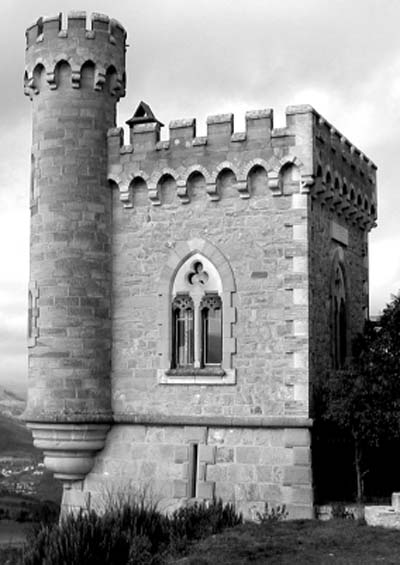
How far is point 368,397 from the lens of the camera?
54.0 feet

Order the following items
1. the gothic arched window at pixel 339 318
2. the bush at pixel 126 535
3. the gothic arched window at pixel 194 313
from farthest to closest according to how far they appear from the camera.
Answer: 1. the gothic arched window at pixel 339 318
2. the gothic arched window at pixel 194 313
3. the bush at pixel 126 535

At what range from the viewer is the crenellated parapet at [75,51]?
1823cm

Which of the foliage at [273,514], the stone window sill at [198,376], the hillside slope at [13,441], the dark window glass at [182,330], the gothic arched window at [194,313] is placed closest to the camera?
the foliage at [273,514]

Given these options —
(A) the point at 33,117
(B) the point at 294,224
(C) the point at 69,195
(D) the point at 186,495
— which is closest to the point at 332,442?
(D) the point at 186,495

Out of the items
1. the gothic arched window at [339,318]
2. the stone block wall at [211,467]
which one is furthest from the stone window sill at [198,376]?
the gothic arched window at [339,318]

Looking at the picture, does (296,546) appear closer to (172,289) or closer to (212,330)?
(212,330)

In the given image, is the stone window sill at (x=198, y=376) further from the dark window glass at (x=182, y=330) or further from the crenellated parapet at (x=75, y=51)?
the crenellated parapet at (x=75, y=51)

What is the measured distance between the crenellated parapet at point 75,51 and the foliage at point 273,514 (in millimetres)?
9240

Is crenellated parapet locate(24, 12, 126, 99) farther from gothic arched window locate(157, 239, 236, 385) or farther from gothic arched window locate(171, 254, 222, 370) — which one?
gothic arched window locate(171, 254, 222, 370)

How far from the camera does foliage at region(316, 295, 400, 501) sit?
16.3 metres

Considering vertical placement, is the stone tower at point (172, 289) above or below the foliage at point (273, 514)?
above

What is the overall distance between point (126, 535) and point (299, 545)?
2802 mm

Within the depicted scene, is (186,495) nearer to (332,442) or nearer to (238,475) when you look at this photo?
(238,475)

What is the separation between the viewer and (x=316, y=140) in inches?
674
